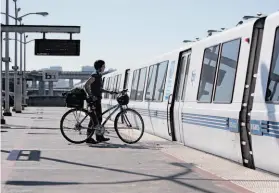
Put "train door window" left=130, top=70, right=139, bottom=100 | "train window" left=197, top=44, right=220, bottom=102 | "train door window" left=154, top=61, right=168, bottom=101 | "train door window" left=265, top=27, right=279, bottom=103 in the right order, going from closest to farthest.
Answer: "train door window" left=265, top=27, right=279, bottom=103
"train window" left=197, top=44, right=220, bottom=102
"train door window" left=154, top=61, right=168, bottom=101
"train door window" left=130, top=70, right=139, bottom=100

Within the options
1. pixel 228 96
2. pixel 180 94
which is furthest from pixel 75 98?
pixel 228 96

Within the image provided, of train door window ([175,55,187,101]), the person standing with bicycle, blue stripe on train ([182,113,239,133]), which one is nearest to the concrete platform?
blue stripe on train ([182,113,239,133])

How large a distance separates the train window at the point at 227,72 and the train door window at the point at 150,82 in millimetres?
6146

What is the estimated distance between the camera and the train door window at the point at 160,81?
14.6 meters

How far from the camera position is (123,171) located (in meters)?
8.30

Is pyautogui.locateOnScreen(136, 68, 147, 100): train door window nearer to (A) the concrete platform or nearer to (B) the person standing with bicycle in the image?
(B) the person standing with bicycle

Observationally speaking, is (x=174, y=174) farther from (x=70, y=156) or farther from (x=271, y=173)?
(x=70, y=156)

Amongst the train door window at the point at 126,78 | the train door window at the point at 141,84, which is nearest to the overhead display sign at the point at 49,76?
the train door window at the point at 126,78

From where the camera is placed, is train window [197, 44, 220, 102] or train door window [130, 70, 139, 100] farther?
train door window [130, 70, 139, 100]

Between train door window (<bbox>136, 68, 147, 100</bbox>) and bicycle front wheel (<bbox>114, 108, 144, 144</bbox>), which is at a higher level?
train door window (<bbox>136, 68, 147, 100</bbox>)

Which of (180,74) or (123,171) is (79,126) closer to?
(180,74)

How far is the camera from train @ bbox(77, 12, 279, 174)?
7863 millimetres

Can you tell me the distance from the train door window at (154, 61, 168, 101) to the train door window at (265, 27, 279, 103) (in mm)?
6697

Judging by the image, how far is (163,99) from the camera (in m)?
14.3
